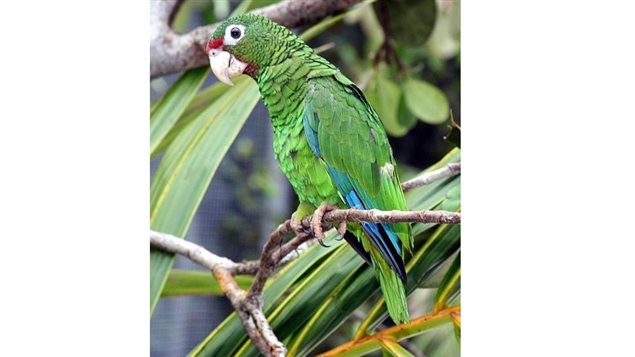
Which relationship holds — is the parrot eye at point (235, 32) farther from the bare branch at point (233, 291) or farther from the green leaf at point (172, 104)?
the bare branch at point (233, 291)

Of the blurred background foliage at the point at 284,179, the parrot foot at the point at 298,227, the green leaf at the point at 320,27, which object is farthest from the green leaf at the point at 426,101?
the parrot foot at the point at 298,227

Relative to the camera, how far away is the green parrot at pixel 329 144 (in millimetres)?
1446

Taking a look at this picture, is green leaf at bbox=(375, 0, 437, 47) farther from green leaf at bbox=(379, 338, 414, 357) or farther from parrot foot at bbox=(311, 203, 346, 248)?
green leaf at bbox=(379, 338, 414, 357)

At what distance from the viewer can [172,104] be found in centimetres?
174

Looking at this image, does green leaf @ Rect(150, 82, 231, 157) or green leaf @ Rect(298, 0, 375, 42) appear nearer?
green leaf @ Rect(298, 0, 375, 42)

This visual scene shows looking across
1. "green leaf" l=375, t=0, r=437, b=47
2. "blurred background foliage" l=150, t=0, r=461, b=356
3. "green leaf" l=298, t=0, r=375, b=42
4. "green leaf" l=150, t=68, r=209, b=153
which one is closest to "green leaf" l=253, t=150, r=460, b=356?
"blurred background foliage" l=150, t=0, r=461, b=356

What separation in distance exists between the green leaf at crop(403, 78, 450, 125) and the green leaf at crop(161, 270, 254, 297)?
0.45 m

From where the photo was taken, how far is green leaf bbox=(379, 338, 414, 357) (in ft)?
4.89

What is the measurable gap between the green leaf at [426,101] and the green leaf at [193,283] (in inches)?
17.6
